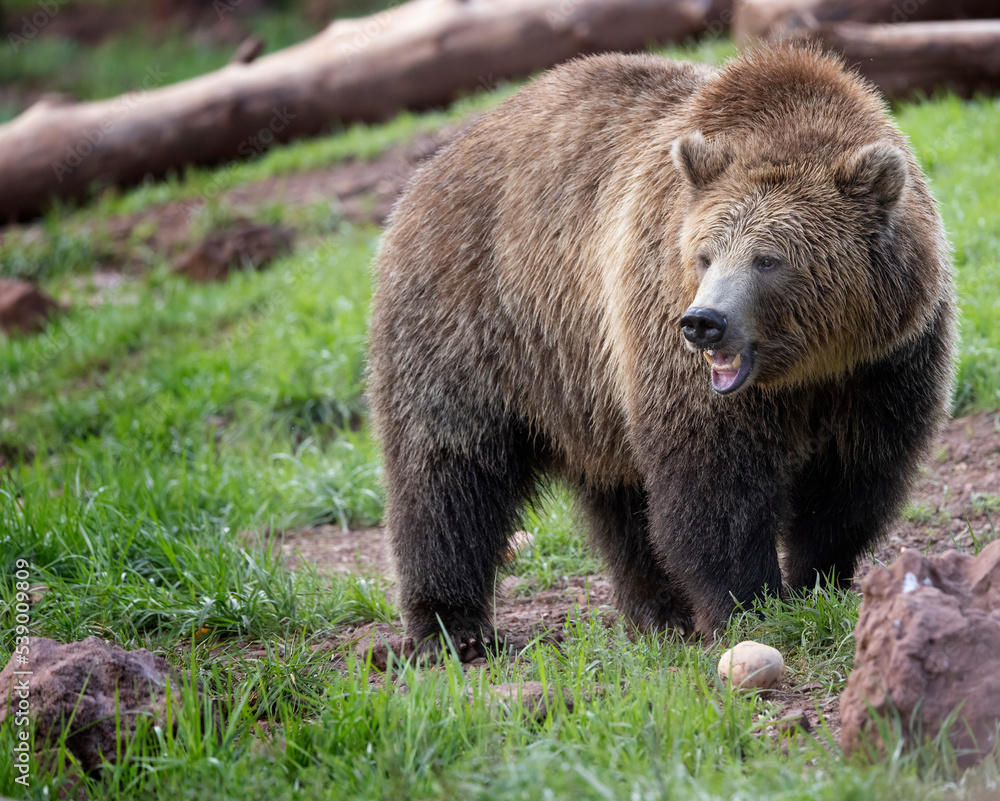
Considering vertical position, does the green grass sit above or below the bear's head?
below

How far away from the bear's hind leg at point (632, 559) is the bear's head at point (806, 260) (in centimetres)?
130

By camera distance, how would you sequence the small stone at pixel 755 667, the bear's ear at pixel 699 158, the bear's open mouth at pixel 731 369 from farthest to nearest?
the bear's ear at pixel 699 158
the bear's open mouth at pixel 731 369
the small stone at pixel 755 667

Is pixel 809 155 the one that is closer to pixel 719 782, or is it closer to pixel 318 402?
Result: pixel 719 782

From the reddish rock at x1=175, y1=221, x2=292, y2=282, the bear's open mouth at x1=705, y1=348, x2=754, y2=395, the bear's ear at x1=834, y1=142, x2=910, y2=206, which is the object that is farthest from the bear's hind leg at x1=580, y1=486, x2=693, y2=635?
the reddish rock at x1=175, y1=221, x2=292, y2=282

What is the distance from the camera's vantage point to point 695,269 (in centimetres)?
388

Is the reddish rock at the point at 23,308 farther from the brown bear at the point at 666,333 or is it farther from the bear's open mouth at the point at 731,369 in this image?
the bear's open mouth at the point at 731,369

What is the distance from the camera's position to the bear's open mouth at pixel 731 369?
3686mm

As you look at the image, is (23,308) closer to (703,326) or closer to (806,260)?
(703,326)

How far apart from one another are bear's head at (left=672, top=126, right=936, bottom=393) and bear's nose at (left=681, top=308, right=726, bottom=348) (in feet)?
0.19

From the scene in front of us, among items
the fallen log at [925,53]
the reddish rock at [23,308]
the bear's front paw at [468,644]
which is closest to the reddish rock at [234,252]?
the reddish rock at [23,308]

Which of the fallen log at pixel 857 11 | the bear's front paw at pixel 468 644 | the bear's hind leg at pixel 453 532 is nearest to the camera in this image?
the bear's front paw at pixel 468 644

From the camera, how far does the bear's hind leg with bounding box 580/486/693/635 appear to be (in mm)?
4914

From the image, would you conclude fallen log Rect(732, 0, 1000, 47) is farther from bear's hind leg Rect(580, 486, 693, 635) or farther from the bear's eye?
the bear's eye

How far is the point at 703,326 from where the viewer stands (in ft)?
11.7
